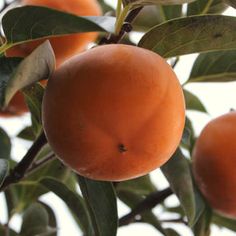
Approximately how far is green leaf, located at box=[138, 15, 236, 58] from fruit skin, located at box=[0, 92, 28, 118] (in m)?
0.44

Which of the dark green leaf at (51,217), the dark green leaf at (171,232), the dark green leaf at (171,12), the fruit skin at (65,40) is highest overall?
the fruit skin at (65,40)

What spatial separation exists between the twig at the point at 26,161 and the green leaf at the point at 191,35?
0.26 metres

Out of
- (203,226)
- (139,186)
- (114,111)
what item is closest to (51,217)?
(139,186)

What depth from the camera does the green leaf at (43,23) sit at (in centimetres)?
85

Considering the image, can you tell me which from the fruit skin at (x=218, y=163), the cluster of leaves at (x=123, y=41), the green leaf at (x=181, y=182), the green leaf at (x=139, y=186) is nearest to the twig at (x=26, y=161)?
the cluster of leaves at (x=123, y=41)

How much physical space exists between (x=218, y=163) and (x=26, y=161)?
0.45 m

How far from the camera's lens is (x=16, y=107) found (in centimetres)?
135

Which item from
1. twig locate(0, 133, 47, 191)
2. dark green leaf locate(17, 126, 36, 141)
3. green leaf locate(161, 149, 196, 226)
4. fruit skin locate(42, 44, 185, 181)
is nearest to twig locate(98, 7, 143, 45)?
fruit skin locate(42, 44, 185, 181)

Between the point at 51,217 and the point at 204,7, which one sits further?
the point at 51,217

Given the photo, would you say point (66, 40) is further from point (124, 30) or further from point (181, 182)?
point (181, 182)

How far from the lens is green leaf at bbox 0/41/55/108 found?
0.73m

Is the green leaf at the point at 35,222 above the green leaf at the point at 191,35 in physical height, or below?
below

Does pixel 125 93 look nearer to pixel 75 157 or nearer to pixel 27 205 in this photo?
pixel 75 157

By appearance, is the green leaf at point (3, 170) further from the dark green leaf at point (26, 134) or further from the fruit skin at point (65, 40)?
the dark green leaf at point (26, 134)
